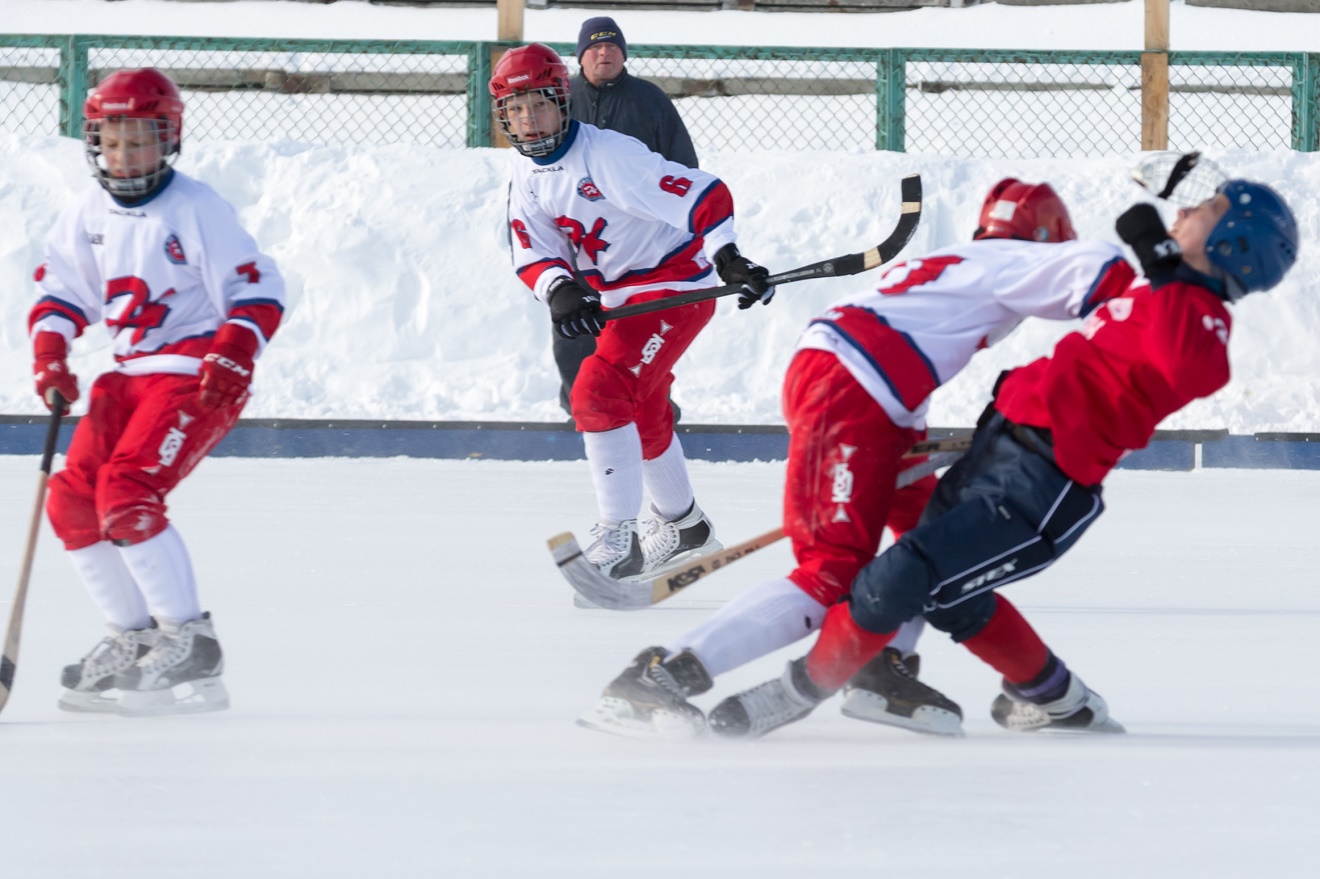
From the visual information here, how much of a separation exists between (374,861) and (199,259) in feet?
4.45

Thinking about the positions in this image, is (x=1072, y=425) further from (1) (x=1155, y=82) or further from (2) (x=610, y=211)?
(1) (x=1155, y=82)

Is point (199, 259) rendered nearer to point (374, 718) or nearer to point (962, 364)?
point (374, 718)

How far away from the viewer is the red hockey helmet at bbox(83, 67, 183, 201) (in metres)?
2.88

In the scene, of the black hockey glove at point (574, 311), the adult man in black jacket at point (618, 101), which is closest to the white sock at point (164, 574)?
the black hockey glove at point (574, 311)

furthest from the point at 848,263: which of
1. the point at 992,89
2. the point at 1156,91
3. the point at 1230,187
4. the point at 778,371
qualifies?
the point at 992,89

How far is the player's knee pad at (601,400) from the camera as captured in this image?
165 inches

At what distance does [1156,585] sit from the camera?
4219mm

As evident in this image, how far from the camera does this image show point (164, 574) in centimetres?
280

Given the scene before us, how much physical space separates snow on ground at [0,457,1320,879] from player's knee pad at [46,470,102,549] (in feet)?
0.89

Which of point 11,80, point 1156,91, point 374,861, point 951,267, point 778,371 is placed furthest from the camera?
point 11,80

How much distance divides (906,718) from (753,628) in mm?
270

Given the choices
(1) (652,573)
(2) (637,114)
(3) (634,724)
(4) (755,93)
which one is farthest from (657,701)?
(4) (755,93)

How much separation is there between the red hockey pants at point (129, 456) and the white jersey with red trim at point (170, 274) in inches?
2.1

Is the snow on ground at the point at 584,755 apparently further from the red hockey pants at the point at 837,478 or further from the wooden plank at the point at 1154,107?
the wooden plank at the point at 1154,107
